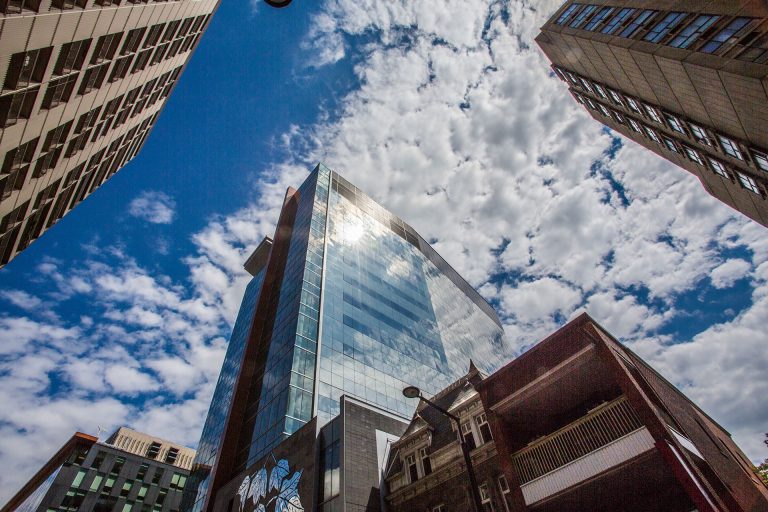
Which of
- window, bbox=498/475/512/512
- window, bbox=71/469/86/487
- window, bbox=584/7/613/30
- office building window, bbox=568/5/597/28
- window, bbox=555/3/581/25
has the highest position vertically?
window, bbox=555/3/581/25

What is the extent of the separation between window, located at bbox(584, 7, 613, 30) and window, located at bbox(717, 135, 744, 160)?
44.0ft

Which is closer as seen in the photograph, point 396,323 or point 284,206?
point 396,323

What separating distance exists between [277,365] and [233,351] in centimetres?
2457

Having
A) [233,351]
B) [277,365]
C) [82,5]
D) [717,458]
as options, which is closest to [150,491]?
[233,351]

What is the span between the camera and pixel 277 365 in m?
34.4

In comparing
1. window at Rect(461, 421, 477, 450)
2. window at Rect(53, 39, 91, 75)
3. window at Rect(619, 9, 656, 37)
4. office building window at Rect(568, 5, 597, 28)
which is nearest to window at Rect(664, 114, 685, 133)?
window at Rect(619, 9, 656, 37)

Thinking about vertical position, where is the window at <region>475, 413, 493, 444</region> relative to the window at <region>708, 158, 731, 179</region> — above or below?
below

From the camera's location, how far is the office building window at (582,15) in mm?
32916

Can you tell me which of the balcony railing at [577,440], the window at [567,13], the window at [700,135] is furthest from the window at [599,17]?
the balcony railing at [577,440]

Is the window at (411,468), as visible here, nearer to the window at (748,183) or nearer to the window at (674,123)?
the window at (748,183)

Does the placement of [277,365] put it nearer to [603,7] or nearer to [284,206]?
[284,206]

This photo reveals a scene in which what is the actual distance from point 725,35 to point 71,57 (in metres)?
35.3

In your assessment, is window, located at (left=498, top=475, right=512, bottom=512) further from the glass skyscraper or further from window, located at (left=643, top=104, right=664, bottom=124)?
window, located at (left=643, top=104, right=664, bottom=124)

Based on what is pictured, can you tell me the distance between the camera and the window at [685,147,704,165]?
31.7 metres
